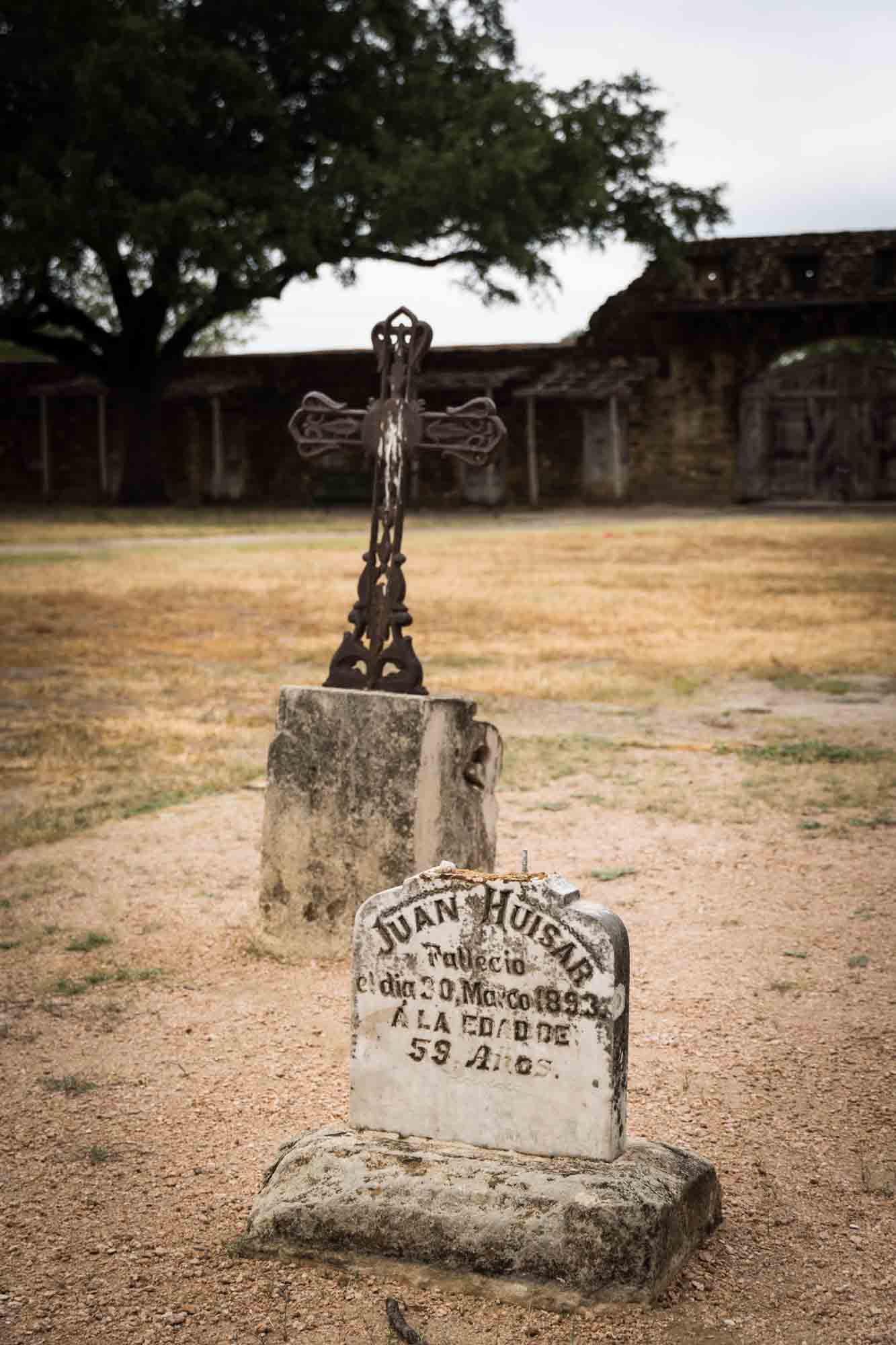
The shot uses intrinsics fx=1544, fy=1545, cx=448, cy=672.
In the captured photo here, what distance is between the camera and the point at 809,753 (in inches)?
302

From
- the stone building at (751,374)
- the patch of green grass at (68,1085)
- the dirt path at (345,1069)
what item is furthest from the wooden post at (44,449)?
the patch of green grass at (68,1085)

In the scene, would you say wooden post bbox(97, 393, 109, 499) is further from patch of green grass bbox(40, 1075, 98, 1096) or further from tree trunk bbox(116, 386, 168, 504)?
patch of green grass bbox(40, 1075, 98, 1096)

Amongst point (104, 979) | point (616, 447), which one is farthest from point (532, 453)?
point (104, 979)

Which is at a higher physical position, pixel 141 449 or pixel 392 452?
pixel 141 449

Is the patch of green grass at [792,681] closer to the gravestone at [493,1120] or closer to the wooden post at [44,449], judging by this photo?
the gravestone at [493,1120]

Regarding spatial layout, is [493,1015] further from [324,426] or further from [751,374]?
[751,374]

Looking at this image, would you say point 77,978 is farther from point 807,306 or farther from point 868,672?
point 807,306

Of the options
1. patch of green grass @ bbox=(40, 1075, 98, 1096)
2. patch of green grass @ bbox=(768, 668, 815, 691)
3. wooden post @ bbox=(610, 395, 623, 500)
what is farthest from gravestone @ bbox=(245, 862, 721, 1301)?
wooden post @ bbox=(610, 395, 623, 500)

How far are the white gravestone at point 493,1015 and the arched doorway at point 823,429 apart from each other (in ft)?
92.0

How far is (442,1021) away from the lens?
124 inches

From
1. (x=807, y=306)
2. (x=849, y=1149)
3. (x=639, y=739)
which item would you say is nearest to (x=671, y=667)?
(x=639, y=739)

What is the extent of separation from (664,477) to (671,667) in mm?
21118

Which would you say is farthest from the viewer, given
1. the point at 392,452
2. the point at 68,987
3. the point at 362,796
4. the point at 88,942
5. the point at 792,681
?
the point at 792,681

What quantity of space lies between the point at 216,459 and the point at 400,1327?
31589mm
